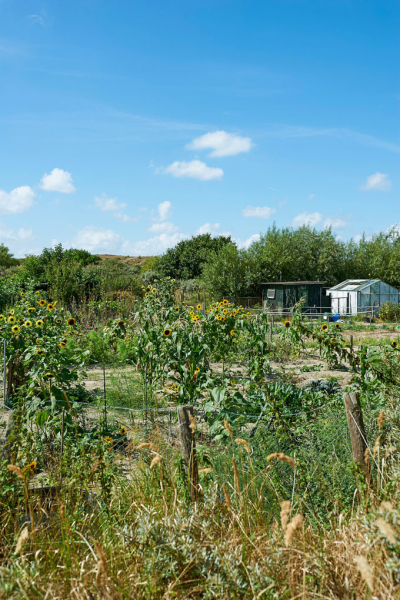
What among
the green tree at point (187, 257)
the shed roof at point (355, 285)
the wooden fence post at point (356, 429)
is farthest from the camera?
the green tree at point (187, 257)

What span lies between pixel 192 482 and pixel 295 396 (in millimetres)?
1769

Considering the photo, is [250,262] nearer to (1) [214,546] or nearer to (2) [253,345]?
(2) [253,345]

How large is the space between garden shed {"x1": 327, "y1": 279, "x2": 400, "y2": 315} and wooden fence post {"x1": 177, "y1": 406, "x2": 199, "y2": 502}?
2168cm

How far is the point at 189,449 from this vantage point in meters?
2.68

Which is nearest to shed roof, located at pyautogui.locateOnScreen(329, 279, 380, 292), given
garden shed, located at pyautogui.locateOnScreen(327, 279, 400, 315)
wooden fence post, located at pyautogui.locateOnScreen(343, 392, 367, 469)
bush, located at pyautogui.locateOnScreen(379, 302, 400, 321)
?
garden shed, located at pyautogui.locateOnScreen(327, 279, 400, 315)

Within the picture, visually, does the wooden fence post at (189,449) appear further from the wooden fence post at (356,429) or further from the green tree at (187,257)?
the green tree at (187,257)

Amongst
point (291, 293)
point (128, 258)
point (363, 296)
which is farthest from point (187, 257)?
point (128, 258)

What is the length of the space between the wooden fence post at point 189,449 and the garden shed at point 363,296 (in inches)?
853

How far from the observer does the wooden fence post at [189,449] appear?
101 inches

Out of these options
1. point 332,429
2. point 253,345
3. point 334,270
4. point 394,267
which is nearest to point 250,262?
point 334,270

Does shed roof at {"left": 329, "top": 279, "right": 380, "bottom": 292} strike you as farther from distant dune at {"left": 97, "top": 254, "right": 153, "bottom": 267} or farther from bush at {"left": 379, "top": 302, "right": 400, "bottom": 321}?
distant dune at {"left": 97, "top": 254, "right": 153, "bottom": 267}

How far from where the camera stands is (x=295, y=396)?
161 inches

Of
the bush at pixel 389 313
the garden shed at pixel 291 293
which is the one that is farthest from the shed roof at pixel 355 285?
the bush at pixel 389 313

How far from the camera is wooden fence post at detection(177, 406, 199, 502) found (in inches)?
101
